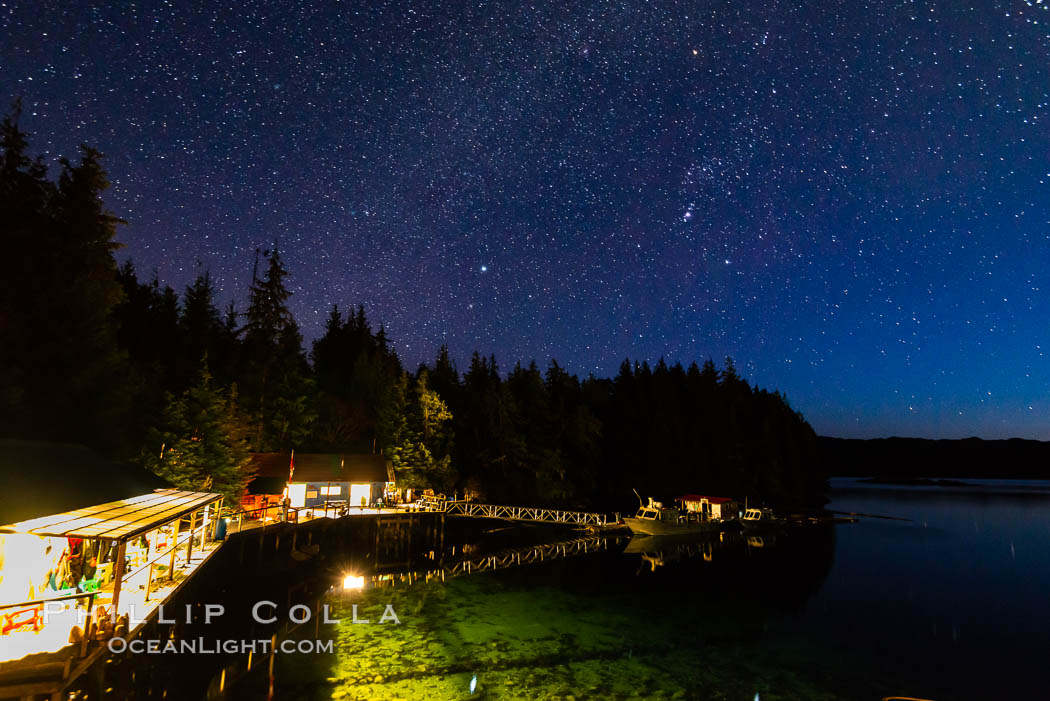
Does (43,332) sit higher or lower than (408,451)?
higher

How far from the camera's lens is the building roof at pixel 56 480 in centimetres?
1368

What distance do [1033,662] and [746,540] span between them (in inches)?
1131

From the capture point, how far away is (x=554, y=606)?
24.4m

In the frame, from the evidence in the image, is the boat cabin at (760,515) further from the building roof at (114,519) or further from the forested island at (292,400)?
the building roof at (114,519)

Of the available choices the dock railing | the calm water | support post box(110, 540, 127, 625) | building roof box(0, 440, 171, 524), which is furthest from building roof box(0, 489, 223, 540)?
the dock railing

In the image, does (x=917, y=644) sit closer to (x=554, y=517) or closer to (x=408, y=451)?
(x=554, y=517)

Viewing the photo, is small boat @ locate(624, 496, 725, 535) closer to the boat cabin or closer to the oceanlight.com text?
the boat cabin

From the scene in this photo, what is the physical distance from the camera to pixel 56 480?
15.9m

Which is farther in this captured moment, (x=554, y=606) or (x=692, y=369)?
(x=692, y=369)

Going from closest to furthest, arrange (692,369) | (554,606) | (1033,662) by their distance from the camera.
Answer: (1033,662)
(554,606)
(692,369)

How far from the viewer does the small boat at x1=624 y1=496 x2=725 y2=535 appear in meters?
48.3

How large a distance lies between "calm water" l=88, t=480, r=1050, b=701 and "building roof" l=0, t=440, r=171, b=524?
18.7 feet

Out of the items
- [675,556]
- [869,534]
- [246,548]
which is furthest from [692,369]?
[246,548]

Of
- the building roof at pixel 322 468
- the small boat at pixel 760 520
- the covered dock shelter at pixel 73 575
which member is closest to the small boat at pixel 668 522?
the small boat at pixel 760 520
